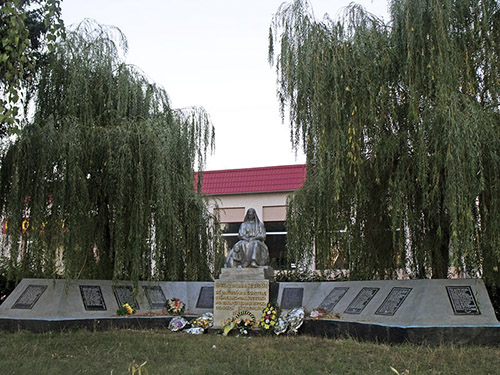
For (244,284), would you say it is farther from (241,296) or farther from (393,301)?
(393,301)

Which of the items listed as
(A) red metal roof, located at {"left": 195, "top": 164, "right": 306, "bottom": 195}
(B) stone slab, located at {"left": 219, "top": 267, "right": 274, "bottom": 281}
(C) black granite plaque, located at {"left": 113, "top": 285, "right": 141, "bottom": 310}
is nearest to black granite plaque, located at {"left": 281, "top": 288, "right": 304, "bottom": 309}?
(B) stone slab, located at {"left": 219, "top": 267, "right": 274, "bottom": 281}

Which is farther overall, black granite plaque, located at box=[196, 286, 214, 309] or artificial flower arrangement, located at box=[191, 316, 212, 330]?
black granite plaque, located at box=[196, 286, 214, 309]

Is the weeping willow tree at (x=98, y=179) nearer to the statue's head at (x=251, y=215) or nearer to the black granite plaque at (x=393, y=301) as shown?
the statue's head at (x=251, y=215)

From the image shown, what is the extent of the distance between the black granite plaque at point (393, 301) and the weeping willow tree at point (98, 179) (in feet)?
14.4

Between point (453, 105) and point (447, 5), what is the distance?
1.70m

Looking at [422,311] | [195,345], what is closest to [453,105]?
[422,311]

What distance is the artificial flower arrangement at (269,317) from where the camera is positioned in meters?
9.99

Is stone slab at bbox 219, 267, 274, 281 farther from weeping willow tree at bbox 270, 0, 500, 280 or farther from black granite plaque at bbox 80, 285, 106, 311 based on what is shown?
black granite plaque at bbox 80, 285, 106, 311

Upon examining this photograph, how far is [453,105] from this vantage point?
8.12m

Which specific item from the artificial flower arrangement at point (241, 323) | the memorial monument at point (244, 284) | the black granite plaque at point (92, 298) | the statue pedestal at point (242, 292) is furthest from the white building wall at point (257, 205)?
the artificial flower arrangement at point (241, 323)

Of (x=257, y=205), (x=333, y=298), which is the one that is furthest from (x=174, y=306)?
(x=257, y=205)

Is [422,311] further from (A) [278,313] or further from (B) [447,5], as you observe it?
(B) [447,5]

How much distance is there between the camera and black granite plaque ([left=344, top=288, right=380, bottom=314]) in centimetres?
945

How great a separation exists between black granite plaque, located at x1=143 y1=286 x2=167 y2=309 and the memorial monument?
135cm
